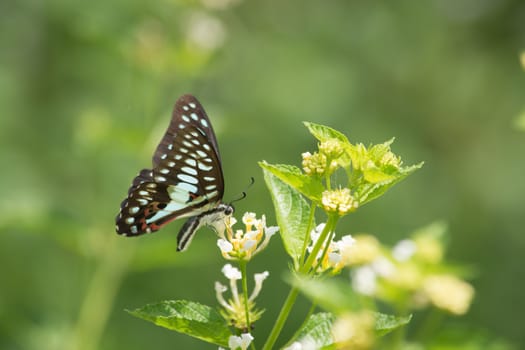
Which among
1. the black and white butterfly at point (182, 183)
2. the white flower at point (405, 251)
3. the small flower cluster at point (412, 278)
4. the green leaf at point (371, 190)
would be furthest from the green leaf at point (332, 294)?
the black and white butterfly at point (182, 183)

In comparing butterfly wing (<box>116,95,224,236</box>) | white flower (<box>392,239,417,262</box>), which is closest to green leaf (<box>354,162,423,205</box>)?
white flower (<box>392,239,417,262</box>)

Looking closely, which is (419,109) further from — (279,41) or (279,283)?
(279,283)

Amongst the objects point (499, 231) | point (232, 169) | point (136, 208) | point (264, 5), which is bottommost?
point (136, 208)

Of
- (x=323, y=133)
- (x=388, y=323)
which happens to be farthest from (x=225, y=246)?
(x=388, y=323)

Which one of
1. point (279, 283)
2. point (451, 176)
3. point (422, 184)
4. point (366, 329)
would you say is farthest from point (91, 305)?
point (451, 176)

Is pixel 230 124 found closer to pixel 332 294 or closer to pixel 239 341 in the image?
pixel 239 341
